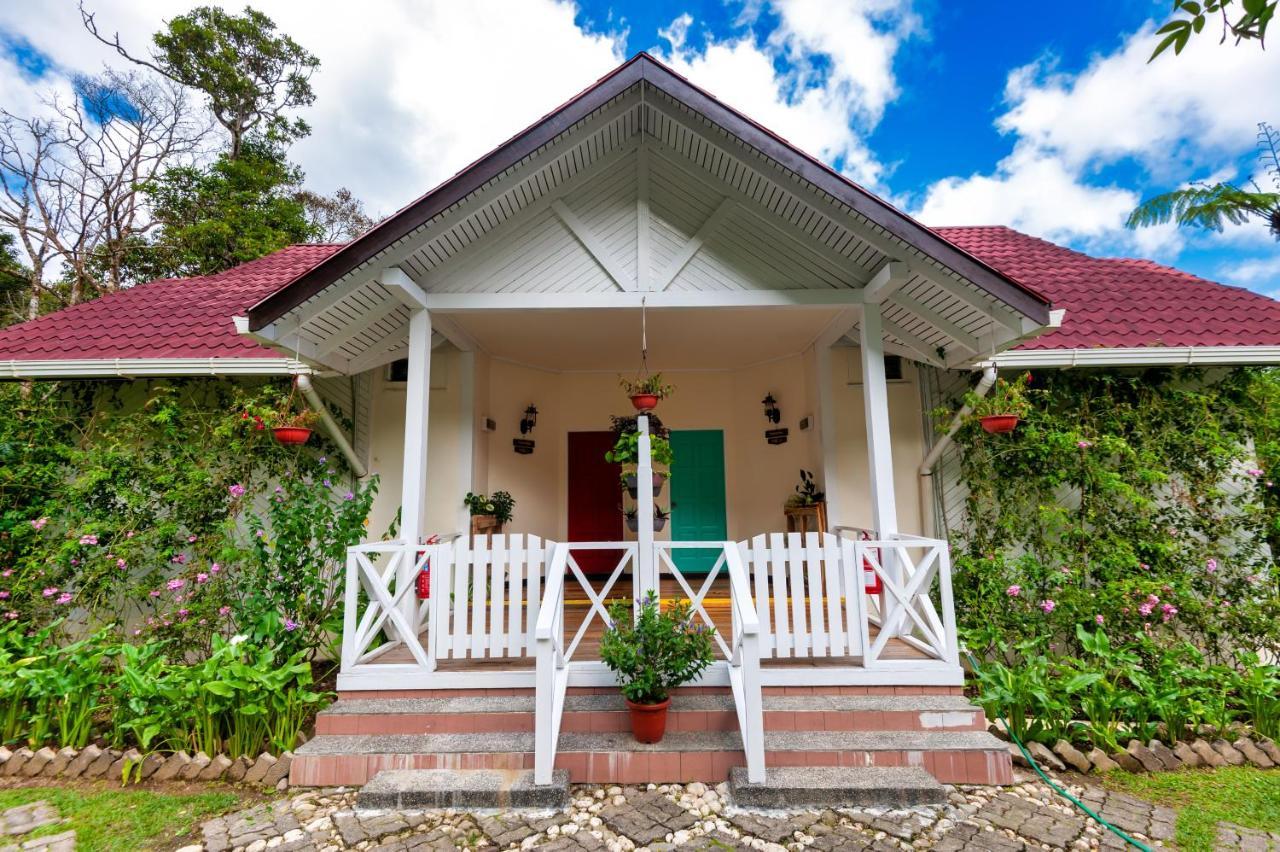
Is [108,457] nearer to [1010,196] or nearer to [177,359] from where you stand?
[177,359]

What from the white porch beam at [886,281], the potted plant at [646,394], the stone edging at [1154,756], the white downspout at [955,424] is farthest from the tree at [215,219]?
the stone edging at [1154,756]

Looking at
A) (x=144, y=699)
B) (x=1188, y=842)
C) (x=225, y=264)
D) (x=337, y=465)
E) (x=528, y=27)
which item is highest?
(x=528, y=27)

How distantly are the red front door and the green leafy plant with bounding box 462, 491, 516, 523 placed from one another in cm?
96

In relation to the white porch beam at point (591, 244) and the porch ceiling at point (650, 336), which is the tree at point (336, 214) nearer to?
the porch ceiling at point (650, 336)

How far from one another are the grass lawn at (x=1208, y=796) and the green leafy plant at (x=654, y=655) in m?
2.46

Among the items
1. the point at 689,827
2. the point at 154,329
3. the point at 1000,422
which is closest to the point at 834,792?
the point at 689,827

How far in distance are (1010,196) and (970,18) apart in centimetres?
1336

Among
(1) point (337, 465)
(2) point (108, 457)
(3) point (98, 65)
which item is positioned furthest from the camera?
(3) point (98, 65)

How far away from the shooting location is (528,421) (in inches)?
259

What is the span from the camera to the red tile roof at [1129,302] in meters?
4.97

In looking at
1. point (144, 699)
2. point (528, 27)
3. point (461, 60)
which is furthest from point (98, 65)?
point (144, 699)

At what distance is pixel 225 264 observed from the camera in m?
13.6

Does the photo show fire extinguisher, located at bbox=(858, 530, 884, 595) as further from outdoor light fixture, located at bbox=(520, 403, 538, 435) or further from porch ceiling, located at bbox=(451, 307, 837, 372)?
outdoor light fixture, located at bbox=(520, 403, 538, 435)

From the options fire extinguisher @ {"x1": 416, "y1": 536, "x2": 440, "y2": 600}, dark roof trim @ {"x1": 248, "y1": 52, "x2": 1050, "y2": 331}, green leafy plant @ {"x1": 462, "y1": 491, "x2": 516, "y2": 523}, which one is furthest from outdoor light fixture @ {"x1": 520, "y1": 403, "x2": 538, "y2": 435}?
dark roof trim @ {"x1": 248, "y1": 52, "x2": 1050, "y2": 331}
